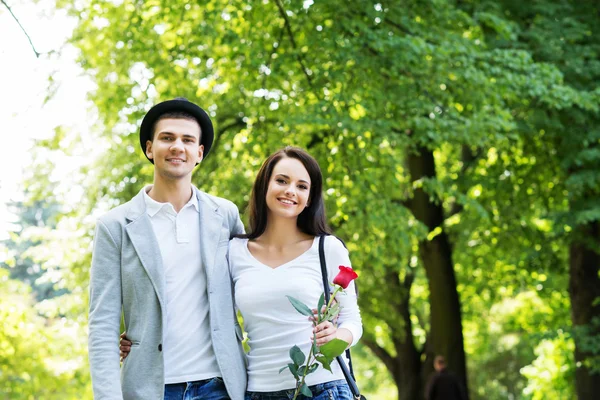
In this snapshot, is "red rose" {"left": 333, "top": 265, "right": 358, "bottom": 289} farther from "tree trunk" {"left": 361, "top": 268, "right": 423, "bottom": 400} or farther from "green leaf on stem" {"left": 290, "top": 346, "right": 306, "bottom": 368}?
"tree trunk" {"left": 361, "top": 268, "right": 423, "bottom": 400}

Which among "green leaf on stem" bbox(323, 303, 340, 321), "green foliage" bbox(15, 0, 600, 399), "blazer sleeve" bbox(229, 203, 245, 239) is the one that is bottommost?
"green leaf on stem" bbox(323, 303, 340, 321)

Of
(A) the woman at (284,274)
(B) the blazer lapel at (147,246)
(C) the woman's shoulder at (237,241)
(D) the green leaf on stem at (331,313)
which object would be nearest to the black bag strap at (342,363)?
(A) the woman at (284,274)

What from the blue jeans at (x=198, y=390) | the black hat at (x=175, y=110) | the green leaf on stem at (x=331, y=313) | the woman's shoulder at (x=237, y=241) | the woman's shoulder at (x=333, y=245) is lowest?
the blue jeans at (x=198, y=390)

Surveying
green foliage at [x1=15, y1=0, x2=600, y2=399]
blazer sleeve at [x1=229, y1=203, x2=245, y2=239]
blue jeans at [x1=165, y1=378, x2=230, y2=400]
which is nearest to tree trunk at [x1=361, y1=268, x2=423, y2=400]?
green foliage at [x1=15, y1=0, x2=600, y2=399]

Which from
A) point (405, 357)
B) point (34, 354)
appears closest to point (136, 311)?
point (34, 354)

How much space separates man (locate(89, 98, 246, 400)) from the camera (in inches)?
137

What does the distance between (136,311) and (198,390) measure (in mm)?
387

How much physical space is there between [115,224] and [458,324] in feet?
40.2

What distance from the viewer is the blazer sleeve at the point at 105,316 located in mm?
3393

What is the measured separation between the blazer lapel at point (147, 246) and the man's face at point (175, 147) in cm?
20

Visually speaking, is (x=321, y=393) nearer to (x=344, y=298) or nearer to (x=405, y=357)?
(x=344, y=298)

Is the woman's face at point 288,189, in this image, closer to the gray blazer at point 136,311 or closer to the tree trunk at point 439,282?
the gray blazer at point 136,311

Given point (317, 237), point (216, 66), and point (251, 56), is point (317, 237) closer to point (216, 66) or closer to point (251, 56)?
point (251, 56)

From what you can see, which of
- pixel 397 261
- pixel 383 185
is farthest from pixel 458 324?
pixel 383 185
